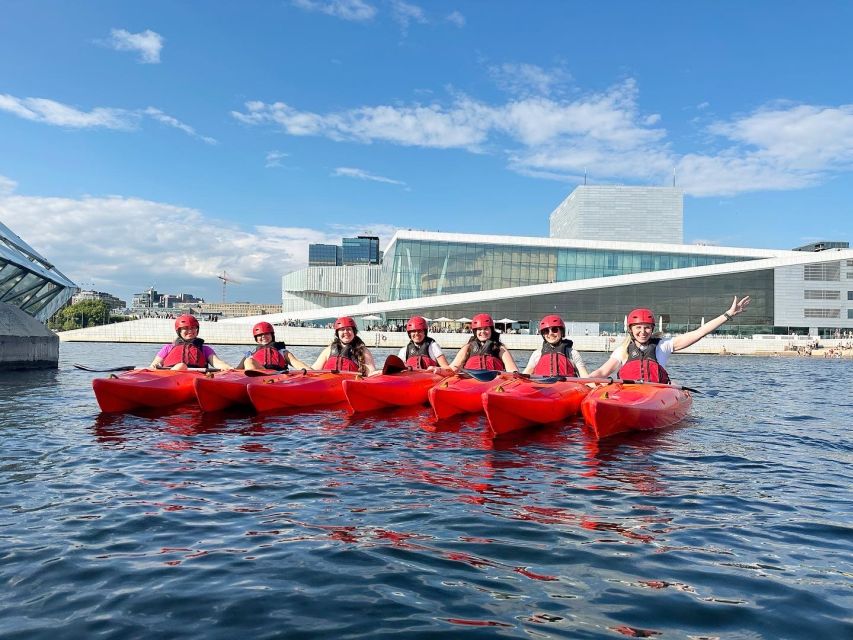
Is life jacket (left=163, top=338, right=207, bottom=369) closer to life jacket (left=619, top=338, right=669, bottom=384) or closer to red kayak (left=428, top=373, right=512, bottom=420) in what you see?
red kayak (left=428, top=373, right=512, bottom=420)

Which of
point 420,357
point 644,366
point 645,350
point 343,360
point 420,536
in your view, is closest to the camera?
point 420,536

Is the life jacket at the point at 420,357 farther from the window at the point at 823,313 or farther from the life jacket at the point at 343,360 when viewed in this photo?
the window at the point at 823,313

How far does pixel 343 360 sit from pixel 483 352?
3.27 metres

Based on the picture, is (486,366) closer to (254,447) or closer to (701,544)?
(254,447)

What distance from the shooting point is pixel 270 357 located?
48.2 ft

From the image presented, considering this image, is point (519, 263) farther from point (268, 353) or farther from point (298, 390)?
point (298, 390)

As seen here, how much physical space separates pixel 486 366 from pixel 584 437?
3879mm

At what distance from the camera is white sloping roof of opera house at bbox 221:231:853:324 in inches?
2689

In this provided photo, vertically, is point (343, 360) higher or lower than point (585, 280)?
lower

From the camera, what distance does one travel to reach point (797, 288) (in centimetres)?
6969

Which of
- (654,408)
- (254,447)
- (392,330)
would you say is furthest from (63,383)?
(392,330)

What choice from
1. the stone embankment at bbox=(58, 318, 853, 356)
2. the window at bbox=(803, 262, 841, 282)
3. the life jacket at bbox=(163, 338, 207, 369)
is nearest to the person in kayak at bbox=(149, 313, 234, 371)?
the life jacket at bbox=(163, 338, 207, 369)

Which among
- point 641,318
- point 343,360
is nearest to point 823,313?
point 641,318

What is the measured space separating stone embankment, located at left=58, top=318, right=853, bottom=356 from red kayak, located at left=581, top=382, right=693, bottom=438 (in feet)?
171
